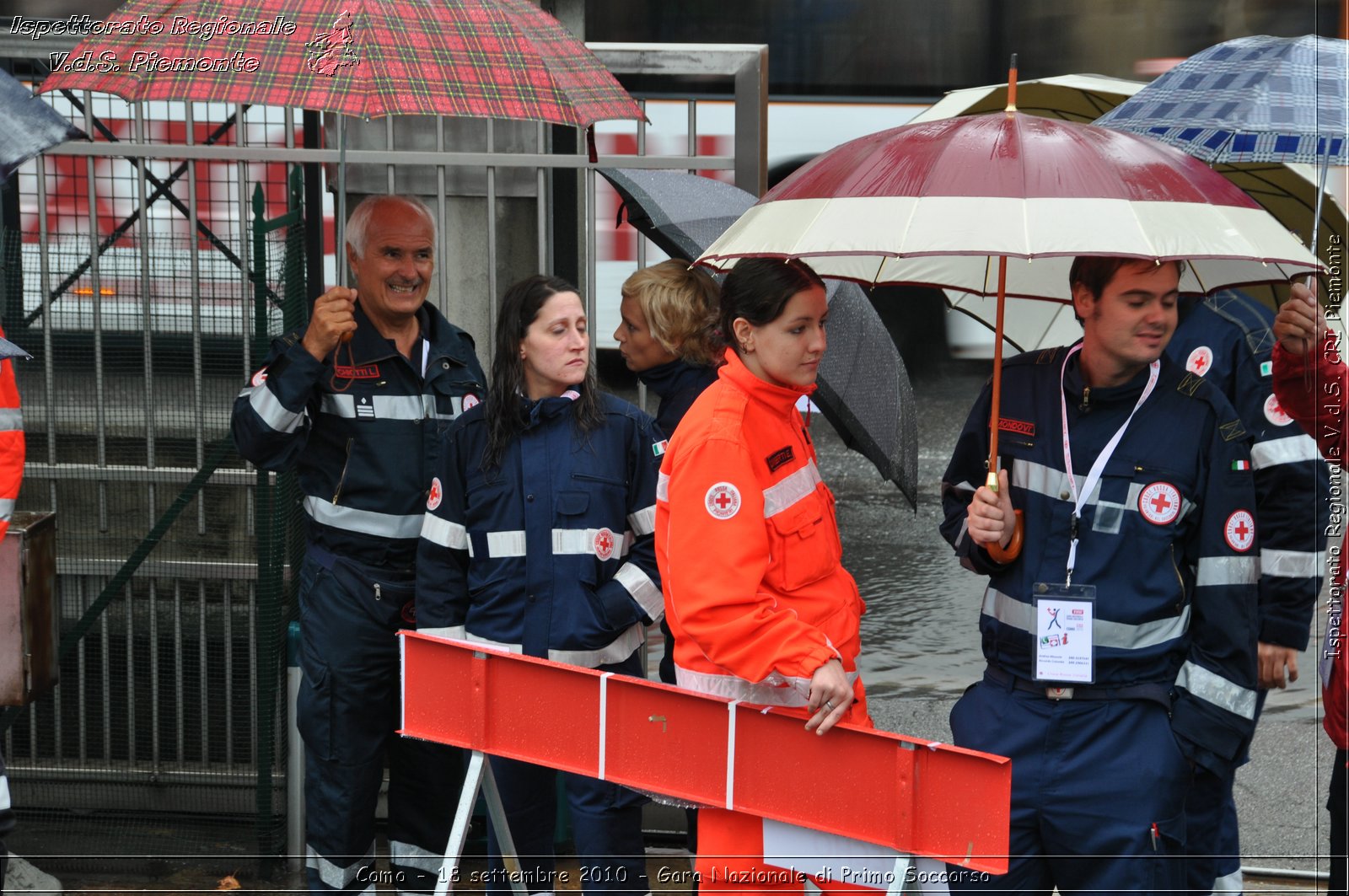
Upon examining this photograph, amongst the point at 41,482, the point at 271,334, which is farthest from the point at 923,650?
the point at 41,482

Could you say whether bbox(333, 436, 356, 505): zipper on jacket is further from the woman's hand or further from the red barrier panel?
the woman's hand

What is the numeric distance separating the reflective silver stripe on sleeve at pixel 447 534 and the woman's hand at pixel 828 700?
50.0 inches

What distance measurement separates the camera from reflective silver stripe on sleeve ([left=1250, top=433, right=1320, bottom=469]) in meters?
3.72

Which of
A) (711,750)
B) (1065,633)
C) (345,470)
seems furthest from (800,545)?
(345,470)

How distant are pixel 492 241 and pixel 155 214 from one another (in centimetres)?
179

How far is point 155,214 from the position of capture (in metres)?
5.55

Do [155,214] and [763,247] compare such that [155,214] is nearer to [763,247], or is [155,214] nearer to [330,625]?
[330,625]

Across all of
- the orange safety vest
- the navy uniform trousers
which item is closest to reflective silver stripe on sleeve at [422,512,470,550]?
the navy uniform trousers

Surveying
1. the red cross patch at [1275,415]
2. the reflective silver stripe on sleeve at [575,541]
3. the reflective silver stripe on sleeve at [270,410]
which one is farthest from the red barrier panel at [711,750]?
the red cross patch at [1275,415]

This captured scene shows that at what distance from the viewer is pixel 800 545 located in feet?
9.70

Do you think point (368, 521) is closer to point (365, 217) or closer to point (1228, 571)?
point (365, 217)

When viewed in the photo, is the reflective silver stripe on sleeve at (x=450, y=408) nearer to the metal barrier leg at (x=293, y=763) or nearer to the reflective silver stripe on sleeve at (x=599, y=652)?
the reflective silver stripe on sleeve at (x=599, y=652)

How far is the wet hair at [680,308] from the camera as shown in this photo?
13.0 feet

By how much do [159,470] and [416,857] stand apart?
1.58 m
